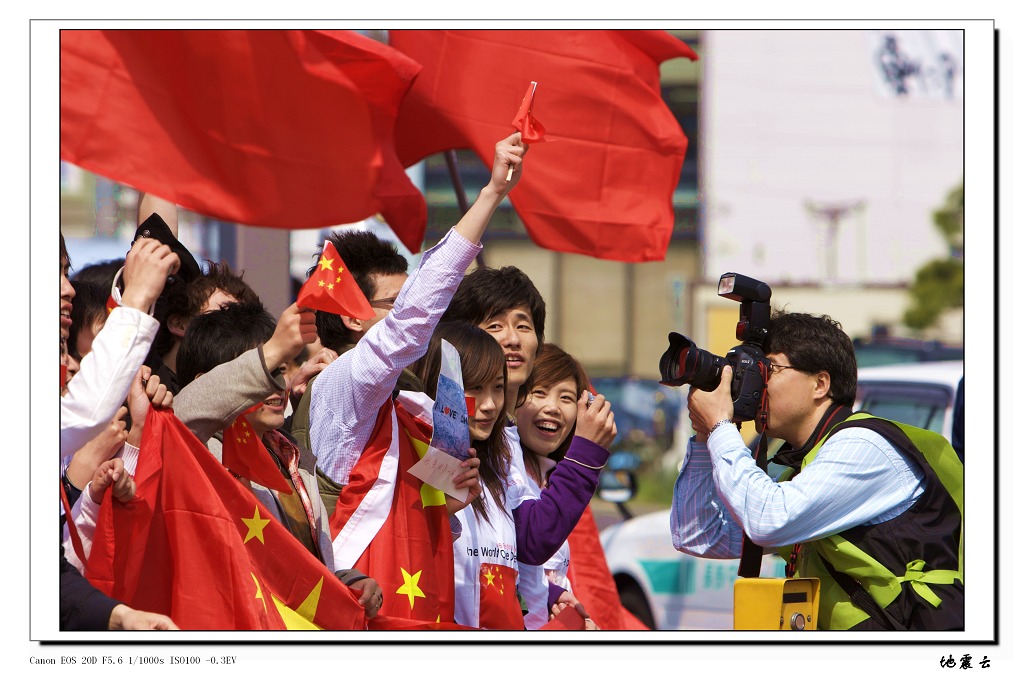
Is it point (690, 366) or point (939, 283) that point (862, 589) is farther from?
point (939, 283)

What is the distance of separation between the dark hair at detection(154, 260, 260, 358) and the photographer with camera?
1397mm

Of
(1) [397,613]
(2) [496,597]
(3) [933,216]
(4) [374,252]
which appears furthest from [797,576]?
(3) [933,216]

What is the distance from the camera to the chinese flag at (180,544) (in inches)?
128

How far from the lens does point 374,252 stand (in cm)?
417

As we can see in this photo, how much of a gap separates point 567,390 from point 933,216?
17.2 metres

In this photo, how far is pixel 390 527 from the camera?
135 inches

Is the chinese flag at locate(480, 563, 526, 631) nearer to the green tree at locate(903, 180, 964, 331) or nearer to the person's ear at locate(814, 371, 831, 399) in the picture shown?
the person's ear at locate(814, 371, 831, 399)

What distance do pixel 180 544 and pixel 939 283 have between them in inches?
687

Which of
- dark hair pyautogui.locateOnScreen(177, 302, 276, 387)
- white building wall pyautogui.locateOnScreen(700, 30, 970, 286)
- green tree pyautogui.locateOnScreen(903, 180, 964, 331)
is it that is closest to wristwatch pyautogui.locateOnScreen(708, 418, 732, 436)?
dark hair pyautogui.locateOnScreen(177, 302, 276, 387)

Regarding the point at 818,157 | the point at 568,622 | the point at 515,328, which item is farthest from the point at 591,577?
the point at 818,157

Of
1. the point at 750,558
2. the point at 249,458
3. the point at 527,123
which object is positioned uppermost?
the point at 527,123

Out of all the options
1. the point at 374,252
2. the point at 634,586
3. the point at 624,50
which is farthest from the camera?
the point at 634,586
